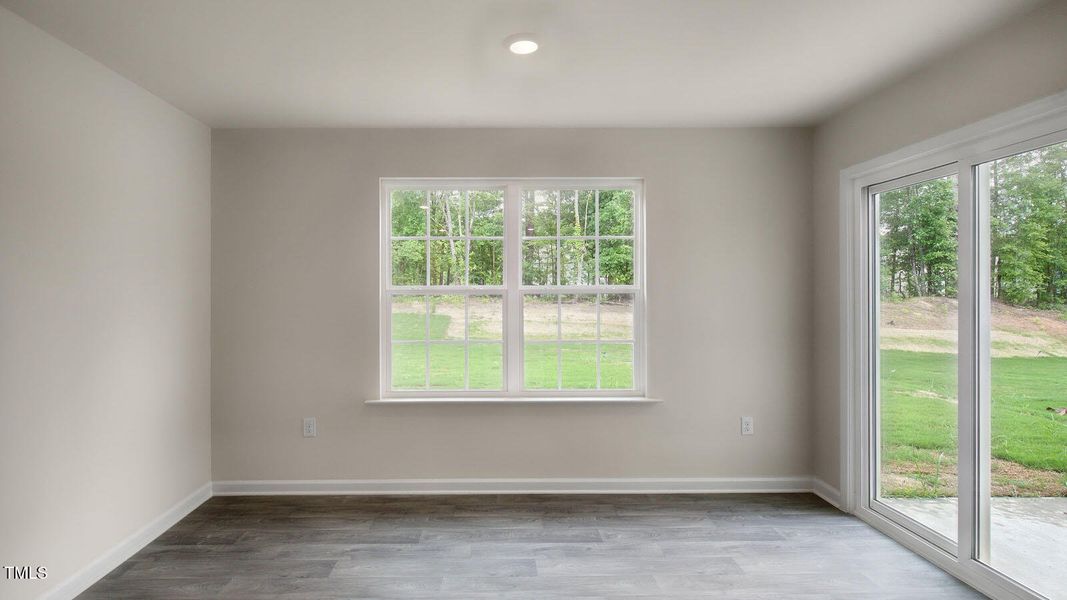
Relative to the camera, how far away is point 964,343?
8.78 feet

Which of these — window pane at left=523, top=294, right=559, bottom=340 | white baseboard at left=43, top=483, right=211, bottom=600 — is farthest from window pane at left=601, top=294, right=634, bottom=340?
white baseboard at left=43, top=483, right=211, bottom=600

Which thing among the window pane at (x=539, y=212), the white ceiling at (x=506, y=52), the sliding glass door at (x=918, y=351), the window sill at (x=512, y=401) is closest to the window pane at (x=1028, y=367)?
the sliding glass door at (x=918, y=351)

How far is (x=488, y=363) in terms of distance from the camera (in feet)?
13.2

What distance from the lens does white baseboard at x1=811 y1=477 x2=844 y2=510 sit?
3.62 metres

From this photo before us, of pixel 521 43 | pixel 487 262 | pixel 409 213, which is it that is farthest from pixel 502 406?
pixel 521 43

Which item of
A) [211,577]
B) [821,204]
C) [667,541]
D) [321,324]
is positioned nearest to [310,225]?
[321,324]

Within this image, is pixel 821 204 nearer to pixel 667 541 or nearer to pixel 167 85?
pixel 667 541

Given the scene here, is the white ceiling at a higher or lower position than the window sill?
higher

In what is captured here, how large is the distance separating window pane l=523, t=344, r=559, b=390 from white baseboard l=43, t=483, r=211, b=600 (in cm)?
225

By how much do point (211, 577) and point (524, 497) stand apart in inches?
72.0

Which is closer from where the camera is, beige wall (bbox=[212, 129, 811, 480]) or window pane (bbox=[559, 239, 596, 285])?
beige wall (bbox=[212, 129, 811, 480])

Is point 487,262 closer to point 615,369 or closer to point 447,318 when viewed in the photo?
point 447,318

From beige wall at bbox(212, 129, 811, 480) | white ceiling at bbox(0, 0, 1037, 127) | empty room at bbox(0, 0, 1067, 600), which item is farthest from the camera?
beige wall at bbox(212, 129, 811, 480)

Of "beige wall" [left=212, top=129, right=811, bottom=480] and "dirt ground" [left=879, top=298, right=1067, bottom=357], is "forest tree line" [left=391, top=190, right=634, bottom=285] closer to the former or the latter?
"beige wall" [left=212, top=129, right=811, bottom=480]
